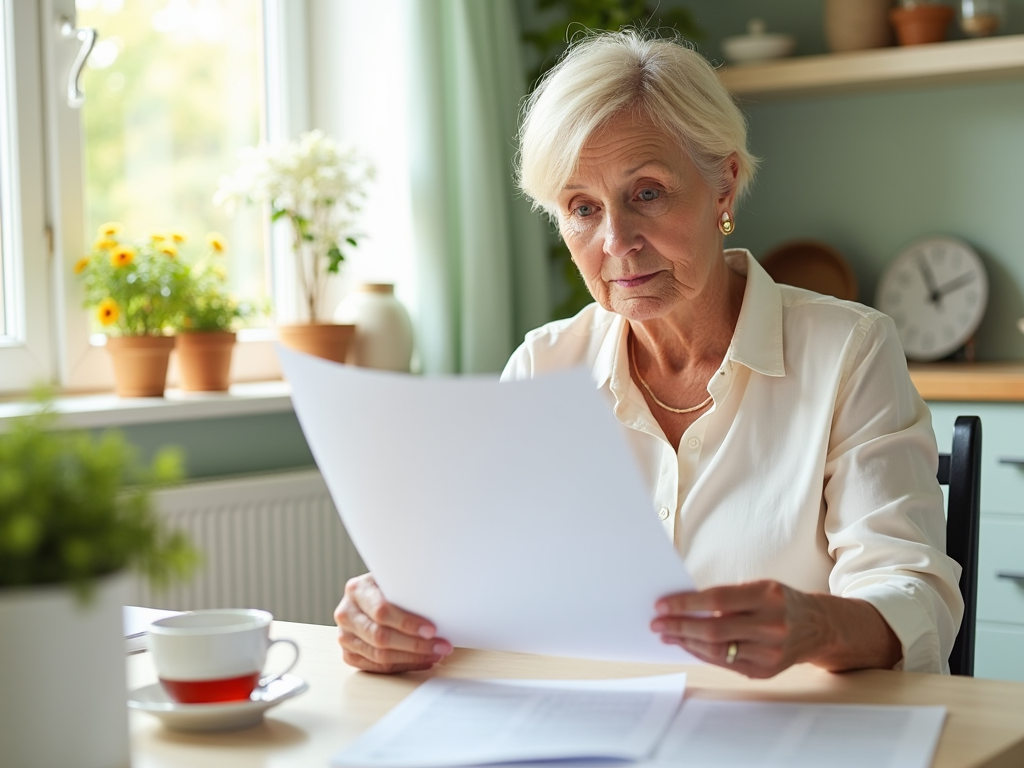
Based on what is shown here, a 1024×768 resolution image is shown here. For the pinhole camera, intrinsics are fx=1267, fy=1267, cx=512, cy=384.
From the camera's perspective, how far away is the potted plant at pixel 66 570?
73cm

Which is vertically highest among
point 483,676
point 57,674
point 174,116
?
point 174,116

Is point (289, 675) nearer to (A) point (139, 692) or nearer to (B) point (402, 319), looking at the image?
(A) point (139, 692)

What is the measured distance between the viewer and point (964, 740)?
91 centimetres

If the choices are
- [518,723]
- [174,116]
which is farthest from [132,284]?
[518,723]

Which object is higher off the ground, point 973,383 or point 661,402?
point 661,402

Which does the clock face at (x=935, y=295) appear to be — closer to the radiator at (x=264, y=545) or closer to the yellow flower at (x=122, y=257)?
the radiator at (x=264, y=545)

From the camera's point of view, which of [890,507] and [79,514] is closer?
[79,514]

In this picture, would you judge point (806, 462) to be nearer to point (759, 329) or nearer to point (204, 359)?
point (759, 329)

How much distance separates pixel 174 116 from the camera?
117 inches

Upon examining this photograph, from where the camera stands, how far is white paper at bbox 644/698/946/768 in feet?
2.82

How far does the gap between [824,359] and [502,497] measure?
0.67 m

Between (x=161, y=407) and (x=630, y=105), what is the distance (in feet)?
4.46

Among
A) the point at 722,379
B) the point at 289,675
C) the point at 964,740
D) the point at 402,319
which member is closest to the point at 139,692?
the point at 289,675

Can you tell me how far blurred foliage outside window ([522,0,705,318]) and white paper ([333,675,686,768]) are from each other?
2.25 metres
